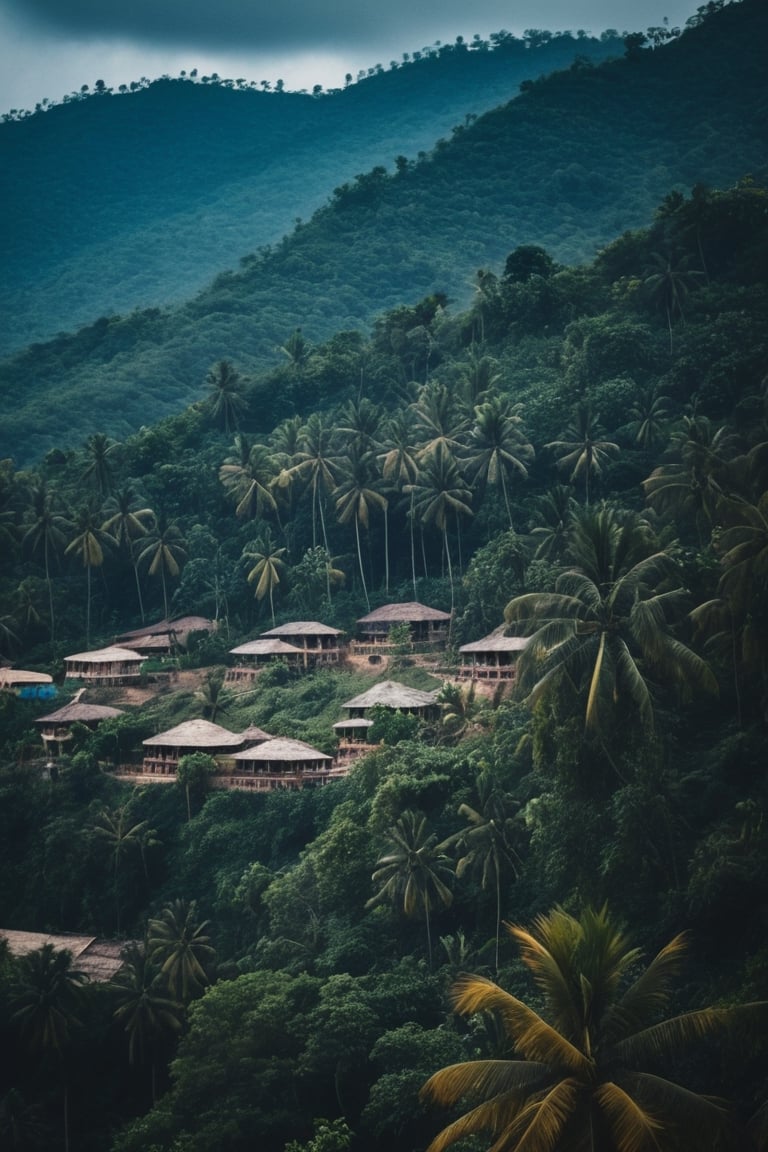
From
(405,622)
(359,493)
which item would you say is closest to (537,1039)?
Answer: (405,622)

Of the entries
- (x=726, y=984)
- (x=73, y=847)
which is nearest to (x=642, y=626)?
(x=726, y=984)

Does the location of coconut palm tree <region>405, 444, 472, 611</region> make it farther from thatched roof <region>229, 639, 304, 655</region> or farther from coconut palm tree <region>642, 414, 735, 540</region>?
coconut palm tree <region>642, 414, 735, 540</region>

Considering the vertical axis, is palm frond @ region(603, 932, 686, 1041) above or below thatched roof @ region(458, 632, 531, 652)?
above

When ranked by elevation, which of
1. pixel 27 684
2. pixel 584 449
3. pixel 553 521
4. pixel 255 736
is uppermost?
pixel 584 449

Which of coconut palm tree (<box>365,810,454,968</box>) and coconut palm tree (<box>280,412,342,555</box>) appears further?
coconut palm tree (<box>280,412,342,555</box>)

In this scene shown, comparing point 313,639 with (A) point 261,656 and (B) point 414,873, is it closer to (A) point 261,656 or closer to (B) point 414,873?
(A) point 261,656

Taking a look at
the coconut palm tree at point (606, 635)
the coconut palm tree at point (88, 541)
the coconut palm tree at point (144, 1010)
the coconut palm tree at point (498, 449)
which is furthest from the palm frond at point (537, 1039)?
the coconut palm tree at point (88, 541)

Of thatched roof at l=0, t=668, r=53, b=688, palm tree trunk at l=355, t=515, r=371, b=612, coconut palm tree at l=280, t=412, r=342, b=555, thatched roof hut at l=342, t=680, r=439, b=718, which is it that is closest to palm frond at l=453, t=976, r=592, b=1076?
thatched roof hut at l=342, t=680, r=439, b=718

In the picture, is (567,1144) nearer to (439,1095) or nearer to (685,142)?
(439,1095)
